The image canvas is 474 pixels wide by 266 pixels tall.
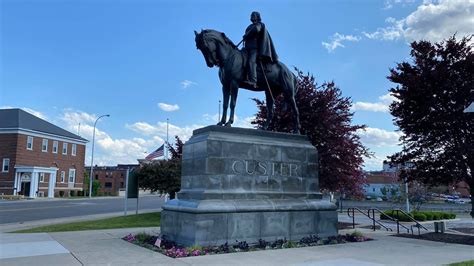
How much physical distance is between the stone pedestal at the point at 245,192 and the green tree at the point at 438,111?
471cm

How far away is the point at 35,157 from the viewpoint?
56875mm

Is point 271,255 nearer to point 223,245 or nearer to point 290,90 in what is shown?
point 223,245

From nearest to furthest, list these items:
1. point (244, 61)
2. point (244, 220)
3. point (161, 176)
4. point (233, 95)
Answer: point (244, 220)
point (233, 95)
point (244, 61)
point (161, 176)

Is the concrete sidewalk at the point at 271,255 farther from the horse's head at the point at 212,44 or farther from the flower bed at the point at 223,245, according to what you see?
the horse's head at the point at 212,44

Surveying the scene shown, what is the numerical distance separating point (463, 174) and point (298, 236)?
7033mm

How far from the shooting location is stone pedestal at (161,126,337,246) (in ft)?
34.2

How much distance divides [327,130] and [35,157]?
49.8 m

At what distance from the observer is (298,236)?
11750mm

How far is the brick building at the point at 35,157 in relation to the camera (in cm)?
5369

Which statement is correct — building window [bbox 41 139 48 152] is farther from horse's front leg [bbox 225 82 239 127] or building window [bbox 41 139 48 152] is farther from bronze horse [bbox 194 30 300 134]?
horse's front leg [bbox 225 82 239 127]

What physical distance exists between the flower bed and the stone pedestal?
Answer: 0.78 feet

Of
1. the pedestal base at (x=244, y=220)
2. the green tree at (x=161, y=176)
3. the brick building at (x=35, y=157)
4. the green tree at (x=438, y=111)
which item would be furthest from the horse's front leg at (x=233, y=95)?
the brick building at (x=35, y=157)

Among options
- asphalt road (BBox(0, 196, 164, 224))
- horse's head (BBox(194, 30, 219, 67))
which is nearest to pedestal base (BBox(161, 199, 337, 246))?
horse's head (BBox(194, 30, 219, 67))

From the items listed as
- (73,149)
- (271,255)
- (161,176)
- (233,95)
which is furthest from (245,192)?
(73,149)
